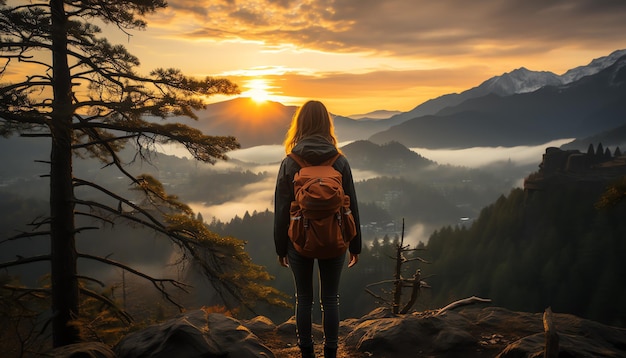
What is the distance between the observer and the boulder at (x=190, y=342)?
5145 millimetres

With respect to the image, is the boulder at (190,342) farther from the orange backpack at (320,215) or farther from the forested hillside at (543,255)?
the forested hillside at (543,255)

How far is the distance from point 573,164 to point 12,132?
99.1 m

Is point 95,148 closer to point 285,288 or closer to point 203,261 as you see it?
point 203,261

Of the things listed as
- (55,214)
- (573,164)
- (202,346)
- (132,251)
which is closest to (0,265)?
(55,214)

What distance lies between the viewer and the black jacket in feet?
13.8

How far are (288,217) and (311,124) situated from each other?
1.14 m

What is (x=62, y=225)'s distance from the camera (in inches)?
293

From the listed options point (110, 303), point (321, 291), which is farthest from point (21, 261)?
point (321, 291)

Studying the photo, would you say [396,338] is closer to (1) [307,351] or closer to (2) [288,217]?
(1) [307,351]

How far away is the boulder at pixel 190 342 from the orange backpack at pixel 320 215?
236 centimetres

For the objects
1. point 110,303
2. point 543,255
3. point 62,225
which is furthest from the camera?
point 543,255

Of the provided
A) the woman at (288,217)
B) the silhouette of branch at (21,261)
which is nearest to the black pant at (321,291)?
the woman at (288,217)

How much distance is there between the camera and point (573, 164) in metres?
82.7

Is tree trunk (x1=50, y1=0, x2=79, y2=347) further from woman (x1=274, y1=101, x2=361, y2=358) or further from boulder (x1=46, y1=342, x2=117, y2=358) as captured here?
woman (x1=274, y1=101, x2=361, y2=358)
